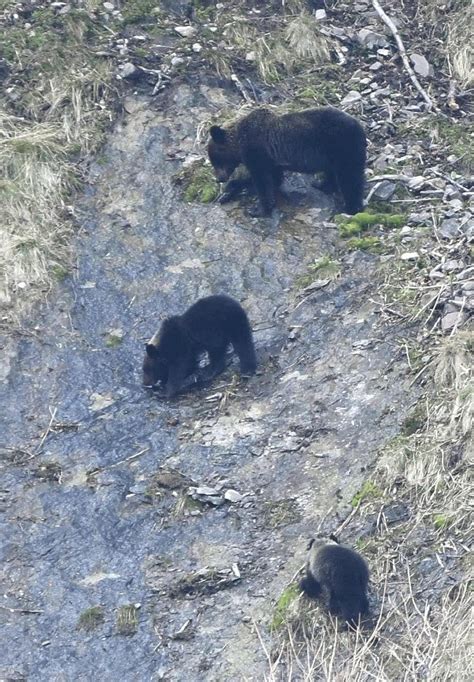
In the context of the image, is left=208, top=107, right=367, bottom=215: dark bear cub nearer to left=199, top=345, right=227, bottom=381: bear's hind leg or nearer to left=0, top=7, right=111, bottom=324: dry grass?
left=0, top=7, right=111, bottom=324: dry grass

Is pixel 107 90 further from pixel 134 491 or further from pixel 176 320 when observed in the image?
pixel 134 491

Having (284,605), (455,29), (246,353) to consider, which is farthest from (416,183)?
(284,605)

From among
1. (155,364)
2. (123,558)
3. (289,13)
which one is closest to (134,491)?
(123,558)

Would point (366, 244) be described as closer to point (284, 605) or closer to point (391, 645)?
point (284, 605)

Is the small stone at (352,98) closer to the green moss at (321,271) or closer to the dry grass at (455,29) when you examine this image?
the dry grass at (455,29)

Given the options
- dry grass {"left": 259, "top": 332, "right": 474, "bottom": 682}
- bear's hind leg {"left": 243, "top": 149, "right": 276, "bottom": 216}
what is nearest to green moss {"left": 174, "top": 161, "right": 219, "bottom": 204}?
bear's hind leg {"left": 243, "top": 149, "right": 276, "bottom": 216}

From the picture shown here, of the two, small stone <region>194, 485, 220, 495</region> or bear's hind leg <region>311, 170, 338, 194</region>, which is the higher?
bear's hind leg <region>311, 170, 338, 194</region>
